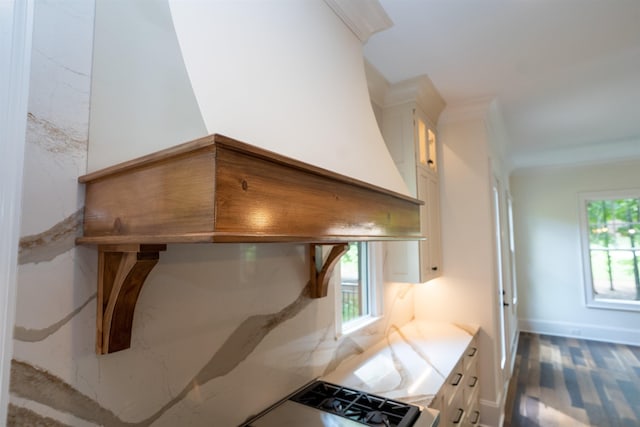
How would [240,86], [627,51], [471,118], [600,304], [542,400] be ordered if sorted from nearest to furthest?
[240,86], [627,51], [471,118], [542,400], [600,304]

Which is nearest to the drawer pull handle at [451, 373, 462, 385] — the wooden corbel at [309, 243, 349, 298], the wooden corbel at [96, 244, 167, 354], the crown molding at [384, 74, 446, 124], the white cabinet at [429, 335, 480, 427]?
the white cabinet at [429, 335, 480, 427]

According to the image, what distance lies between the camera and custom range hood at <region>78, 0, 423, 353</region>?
0.59 m

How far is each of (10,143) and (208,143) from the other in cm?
53

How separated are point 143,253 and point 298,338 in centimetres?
97

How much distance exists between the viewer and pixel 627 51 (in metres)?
2.07

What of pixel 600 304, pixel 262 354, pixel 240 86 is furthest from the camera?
pixel 600 304

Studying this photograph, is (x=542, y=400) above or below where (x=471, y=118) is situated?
below

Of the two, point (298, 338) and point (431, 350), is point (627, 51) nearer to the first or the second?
point (431, 350)

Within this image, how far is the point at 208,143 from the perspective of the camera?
1.79 feet

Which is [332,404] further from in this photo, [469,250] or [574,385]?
[574,385]

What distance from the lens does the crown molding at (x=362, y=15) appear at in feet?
4.86

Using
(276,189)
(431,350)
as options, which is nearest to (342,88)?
(276,189)

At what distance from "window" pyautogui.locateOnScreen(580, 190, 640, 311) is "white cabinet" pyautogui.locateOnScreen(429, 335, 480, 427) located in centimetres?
359

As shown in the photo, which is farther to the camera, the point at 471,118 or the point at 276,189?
the point at 471,118
